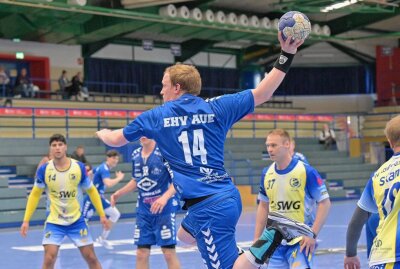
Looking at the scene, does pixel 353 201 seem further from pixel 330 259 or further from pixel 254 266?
pixel 254 266

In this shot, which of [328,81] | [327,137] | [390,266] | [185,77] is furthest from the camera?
[328,81]

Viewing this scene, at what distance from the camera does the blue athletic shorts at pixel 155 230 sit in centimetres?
905

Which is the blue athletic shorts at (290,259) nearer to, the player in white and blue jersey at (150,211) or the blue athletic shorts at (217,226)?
the blue athletic shorts at (217,226)

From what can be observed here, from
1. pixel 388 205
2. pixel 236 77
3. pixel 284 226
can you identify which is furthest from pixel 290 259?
pixel 236 77

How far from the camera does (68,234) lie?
28.9 ft

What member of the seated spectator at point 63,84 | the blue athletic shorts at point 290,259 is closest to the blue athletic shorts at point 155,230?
the blue athletic shorts at point 290,259

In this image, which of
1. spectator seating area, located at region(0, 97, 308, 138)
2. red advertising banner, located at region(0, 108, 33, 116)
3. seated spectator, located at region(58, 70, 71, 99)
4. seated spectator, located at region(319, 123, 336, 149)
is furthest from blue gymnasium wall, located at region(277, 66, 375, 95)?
red advertising banner, located at region(0, 108, 33, 116)

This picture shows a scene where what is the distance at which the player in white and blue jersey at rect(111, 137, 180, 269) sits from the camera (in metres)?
9.04

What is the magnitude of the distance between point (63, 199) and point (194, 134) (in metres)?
4.17

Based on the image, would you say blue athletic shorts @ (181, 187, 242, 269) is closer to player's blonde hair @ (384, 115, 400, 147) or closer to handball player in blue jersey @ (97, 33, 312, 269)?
handball player in blue jersey @ (97, 33, 312, 269)

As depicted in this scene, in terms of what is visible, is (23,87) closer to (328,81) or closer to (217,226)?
(328,81)

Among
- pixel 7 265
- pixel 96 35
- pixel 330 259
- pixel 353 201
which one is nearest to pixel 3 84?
pixel 96 35

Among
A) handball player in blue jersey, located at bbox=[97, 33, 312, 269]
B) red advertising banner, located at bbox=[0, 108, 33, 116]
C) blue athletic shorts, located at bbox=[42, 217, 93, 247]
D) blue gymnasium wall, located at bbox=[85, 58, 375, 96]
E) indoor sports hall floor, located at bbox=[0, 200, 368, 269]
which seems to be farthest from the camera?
blue gymnasium wall, located at bbox=[85, 58, 375, 96]

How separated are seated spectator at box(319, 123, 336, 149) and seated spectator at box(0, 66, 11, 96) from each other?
13278mm
